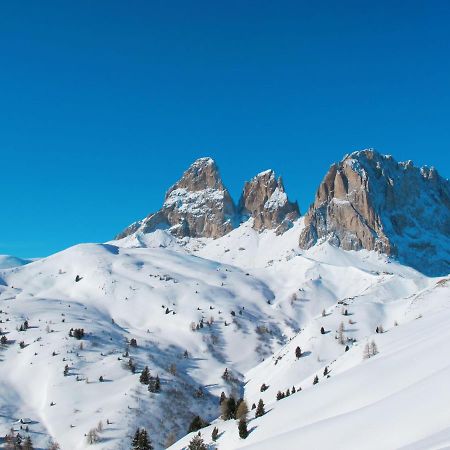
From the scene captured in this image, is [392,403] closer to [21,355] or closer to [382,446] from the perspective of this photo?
[382,446]

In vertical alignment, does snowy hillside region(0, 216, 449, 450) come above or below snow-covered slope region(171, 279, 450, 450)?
above

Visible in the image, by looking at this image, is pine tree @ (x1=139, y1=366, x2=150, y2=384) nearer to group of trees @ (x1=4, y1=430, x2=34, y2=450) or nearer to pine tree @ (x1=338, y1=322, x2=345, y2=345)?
group of trees @ (x1=4, y1=430, x2=34, y2=450)

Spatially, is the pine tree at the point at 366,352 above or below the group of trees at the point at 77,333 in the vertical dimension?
below

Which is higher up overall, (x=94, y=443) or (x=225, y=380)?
(x=225, y=380)

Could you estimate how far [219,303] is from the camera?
7185 inches

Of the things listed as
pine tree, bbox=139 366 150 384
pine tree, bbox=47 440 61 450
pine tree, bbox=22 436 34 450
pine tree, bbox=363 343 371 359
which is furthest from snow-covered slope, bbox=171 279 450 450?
pine tree, bbox=139 366 150 384

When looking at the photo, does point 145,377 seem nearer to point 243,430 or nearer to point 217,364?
point 217,364

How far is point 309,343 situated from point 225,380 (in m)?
22.5

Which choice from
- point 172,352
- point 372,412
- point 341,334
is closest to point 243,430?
point 372,412

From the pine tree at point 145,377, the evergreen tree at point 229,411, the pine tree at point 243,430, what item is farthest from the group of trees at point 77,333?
the pine tree at point 243,430

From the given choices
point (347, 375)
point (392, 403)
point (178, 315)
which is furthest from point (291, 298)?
point (392, 403)

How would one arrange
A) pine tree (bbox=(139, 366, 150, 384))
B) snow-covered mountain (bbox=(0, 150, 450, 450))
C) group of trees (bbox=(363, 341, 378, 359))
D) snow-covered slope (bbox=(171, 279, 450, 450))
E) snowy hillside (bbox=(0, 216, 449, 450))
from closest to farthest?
snow-covered slope (bbox=(171, 279, 450, 450))
snow-covered mountain (bbox=(0, 150, 450, 450))
group of trees (bbox=(363, 341, 378, 359))
snowy hillside (bbox=(0, 216, 449, 450))
pine tree (bbox=(139, 366, 150, 384))

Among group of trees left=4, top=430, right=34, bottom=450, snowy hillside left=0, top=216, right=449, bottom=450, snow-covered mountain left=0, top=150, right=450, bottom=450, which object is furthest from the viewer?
snowy hillside left=0, top=216, right=449, bottom=450

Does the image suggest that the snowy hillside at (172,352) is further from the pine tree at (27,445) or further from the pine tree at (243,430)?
the pine tree at (27,445)
